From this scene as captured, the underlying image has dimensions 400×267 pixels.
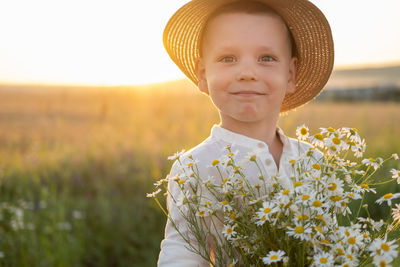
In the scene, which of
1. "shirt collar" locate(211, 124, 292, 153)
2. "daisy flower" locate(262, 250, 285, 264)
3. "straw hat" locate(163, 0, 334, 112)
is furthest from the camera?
"straw hat" locate(163, 0, 334, 112)

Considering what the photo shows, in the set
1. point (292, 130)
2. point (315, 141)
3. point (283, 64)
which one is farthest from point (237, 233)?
point (292, 130)

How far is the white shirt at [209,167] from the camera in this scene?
1693 mm

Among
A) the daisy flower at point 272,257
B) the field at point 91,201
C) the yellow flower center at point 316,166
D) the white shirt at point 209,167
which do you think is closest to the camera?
the daisy flower at point 272,257

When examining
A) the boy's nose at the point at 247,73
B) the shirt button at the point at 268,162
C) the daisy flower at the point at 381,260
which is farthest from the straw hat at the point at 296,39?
the daisy flower at the point at 381,260

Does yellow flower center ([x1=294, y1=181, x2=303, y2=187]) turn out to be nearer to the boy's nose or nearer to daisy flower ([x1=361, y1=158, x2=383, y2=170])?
daisy flower ([x1=361, y1=158, x2=383, y2=170])

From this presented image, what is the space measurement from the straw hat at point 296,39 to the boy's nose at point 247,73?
39 cm

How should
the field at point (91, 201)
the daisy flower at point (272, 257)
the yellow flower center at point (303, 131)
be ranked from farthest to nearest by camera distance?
the field at point (91, 201), the yellow flower center at point (303, 131), the daisy flower at point (272, 257)

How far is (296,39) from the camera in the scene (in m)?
2.15

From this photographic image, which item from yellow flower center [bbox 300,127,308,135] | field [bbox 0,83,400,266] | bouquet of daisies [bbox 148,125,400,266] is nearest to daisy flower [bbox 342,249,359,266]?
bouquet of daisies [bbox 148,125,400,266]

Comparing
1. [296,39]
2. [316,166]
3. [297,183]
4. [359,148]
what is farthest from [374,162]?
[296,39]

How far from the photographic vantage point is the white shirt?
5.56 feet

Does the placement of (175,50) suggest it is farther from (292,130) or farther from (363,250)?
(292,130)

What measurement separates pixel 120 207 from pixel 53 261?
1000mm

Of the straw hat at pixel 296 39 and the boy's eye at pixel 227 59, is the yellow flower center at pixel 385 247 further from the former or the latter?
the straw hat at pixel 296 39
